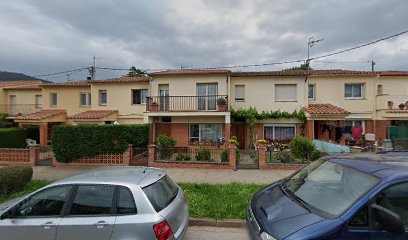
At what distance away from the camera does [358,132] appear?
55.8ft

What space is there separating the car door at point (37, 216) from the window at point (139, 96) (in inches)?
645

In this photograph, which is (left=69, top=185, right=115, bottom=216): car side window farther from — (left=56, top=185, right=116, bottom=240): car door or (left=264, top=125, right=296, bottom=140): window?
(left=264, top=125, right=296, bottom=140): window

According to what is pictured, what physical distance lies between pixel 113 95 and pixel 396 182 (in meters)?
19.5

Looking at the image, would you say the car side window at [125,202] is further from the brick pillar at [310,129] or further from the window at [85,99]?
the window at [85,99]

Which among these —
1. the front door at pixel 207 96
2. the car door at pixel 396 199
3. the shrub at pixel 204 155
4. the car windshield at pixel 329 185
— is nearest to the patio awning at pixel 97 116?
the front door at pixel 207 96

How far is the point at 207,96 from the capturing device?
16938 mm

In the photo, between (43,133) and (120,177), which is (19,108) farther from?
(120,177)

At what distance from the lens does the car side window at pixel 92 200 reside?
3527 mm

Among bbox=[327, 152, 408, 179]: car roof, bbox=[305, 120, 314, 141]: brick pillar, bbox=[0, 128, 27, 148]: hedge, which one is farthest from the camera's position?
bbox=[305, 120, 314, 141]: brick pillar

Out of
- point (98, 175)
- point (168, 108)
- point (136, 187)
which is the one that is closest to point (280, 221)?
point (136, 187)

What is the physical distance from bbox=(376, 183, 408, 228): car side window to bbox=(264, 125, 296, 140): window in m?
15.2

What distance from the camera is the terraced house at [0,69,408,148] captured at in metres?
17.1

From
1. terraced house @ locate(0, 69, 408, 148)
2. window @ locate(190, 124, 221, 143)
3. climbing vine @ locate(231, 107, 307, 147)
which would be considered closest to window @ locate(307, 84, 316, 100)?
terraced house @ locate(0, 69, 408, 148)

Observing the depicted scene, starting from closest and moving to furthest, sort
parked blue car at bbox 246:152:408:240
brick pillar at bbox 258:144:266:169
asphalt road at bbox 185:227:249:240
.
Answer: parked blue car at bbox 246:152:408:240 < asphalt road at bbox 185:227:249:240 < brick pillar at bbox 258:144:266:169
